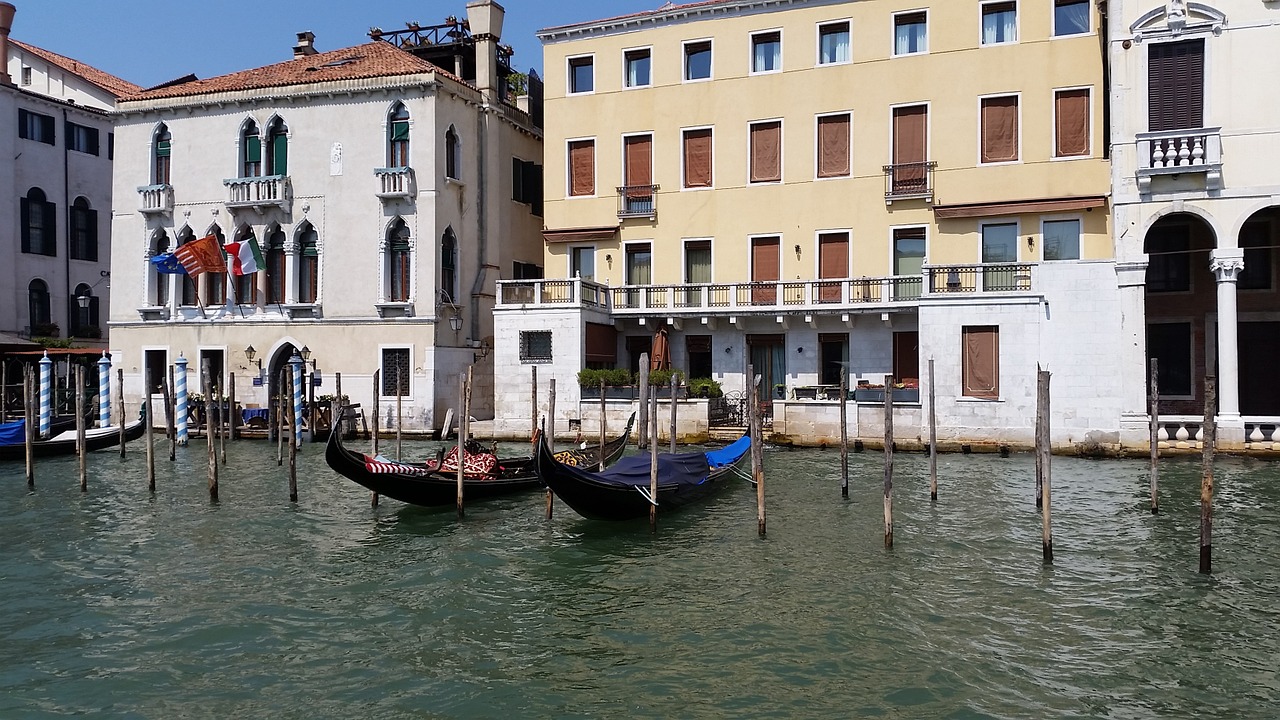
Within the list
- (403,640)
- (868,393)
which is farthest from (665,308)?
(403,640)

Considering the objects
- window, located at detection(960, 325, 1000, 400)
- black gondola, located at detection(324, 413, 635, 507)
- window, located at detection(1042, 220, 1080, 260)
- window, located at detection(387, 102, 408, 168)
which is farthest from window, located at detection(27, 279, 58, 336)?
window, located at detection(1042, 220, 1080, 260)

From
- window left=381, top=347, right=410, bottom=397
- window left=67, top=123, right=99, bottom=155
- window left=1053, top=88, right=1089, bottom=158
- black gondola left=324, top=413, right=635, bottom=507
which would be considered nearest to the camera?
black gondola left=324, top=413, right=635, bottom=507

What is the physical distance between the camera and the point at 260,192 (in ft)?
80.9

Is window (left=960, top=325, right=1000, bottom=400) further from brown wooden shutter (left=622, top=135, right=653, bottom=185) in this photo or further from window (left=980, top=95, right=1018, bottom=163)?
brown wooden shutter (left=622, top=135, right=653, bottom=185)

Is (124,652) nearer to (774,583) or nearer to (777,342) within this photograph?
(774,583)

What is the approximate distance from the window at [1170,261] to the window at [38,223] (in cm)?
2957

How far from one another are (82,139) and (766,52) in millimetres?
21553

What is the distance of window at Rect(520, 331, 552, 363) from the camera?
22.5 m

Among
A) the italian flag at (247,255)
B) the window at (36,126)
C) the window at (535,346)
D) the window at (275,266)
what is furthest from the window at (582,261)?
the window at (36,126)

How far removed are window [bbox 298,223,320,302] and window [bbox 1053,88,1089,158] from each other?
17361 mm

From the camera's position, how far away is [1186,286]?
67.9ft

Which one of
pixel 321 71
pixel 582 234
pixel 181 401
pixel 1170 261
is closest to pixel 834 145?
pixel 582 234

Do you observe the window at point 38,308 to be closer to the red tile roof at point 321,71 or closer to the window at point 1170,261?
the red tile roof at point 321,71

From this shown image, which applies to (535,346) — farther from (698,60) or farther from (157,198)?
(157,198)
